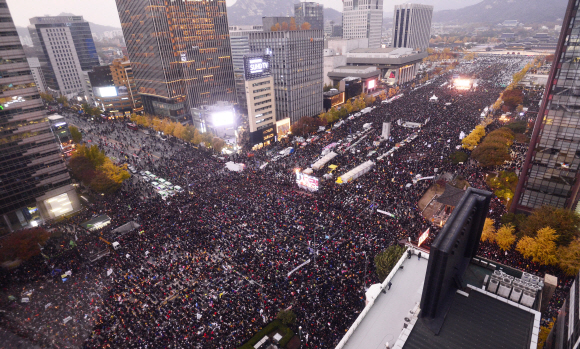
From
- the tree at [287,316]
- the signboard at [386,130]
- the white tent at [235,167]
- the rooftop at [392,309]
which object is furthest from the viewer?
the signboard at [386,130]

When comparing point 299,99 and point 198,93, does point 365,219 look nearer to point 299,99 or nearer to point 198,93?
point 299,99

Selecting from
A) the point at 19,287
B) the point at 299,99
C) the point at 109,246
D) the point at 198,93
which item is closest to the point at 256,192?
the point at 109,246

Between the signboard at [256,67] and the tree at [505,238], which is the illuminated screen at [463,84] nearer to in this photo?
the signboard at [256,67]

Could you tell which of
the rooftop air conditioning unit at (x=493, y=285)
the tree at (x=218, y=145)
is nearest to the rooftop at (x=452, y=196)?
the rooftop air conditioning unit at (x=493, y=285)

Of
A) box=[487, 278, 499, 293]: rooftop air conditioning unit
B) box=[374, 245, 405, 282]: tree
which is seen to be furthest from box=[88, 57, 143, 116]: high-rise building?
box=[487, 278, 499, 293]: rooftop air conditioning unit

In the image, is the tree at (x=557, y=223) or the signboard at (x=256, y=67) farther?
the signboard at (x=256, y=67)

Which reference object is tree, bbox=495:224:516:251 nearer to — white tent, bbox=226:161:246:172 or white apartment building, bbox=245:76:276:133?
white tent, bbox=226:161:246:172

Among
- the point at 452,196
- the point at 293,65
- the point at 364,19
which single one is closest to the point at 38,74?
the point at 293,65
